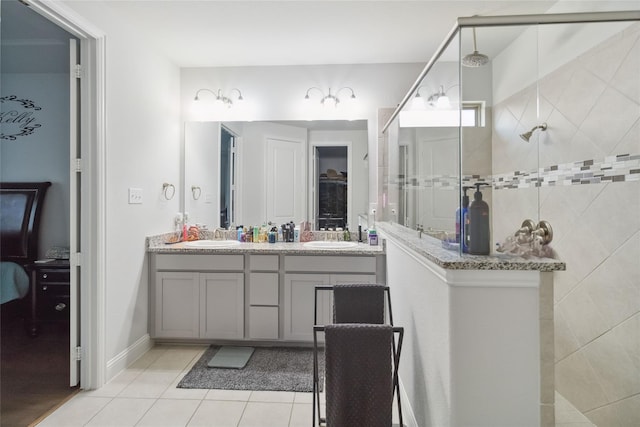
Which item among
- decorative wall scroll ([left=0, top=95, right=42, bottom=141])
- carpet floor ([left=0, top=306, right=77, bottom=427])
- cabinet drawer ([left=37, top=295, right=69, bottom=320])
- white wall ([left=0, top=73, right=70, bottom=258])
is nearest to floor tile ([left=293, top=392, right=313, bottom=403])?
carpet floor ([left=0, top=306, right=77, bottom=427])

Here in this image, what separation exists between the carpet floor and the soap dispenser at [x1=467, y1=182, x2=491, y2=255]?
237cm

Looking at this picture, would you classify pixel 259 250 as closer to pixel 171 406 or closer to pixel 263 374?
pixel 263 374

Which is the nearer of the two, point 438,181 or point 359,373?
point 359,373

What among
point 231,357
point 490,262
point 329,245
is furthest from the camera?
point 329,245

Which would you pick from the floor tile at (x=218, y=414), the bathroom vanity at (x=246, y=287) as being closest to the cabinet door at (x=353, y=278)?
the bathroom vanity at (x=246, y=287)

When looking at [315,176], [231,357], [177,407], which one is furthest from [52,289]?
[315,176]

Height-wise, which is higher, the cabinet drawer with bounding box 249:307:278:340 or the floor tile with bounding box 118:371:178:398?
the cabinet drawer with bounding box 249:307:278:340

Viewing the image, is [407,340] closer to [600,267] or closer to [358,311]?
[358,311]

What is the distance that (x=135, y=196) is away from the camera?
2451mm

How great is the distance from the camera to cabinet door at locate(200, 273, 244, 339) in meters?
2.64

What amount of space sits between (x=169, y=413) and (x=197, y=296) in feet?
3.02

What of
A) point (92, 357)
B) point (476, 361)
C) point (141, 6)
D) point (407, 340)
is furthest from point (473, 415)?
point (141, 6)

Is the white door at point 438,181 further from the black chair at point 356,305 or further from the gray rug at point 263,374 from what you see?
the gray rug at point 263,374

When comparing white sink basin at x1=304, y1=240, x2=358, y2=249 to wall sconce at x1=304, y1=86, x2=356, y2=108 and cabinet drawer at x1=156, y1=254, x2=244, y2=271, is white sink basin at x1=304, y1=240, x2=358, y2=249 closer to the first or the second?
cabinet drawer at x1=156, y1=254, x2=244, y2=271
